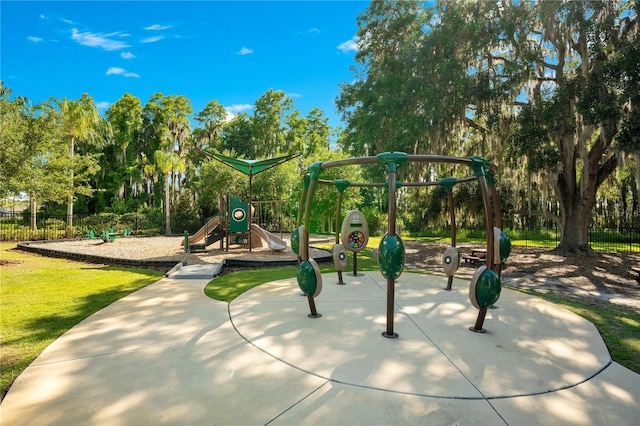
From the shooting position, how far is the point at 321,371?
324 centimetres

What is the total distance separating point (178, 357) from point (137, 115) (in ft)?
122

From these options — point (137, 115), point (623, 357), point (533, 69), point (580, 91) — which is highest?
point (137, 115)

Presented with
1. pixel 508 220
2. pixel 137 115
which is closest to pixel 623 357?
pixel 508 220

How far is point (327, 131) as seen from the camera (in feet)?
145

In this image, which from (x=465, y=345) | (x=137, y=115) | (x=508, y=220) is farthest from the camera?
(x=137, y=115)

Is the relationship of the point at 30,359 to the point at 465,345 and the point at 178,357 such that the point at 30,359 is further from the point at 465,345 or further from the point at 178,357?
the point at 465,345

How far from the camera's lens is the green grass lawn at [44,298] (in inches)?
149

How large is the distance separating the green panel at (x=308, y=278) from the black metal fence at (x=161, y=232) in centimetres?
1738

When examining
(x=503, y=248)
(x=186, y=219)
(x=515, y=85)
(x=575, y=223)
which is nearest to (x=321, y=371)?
(x=503, y=248)

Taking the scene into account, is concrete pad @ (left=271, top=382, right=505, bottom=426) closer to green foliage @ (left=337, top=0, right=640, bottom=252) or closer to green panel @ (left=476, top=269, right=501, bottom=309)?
green panel @ (left=476, top=269, right=501, bottom=309)

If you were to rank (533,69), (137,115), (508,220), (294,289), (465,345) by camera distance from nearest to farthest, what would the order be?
1. (465,345)
2. (294,289)
3. (533,69)
4. (508,220)
5. (137,115)

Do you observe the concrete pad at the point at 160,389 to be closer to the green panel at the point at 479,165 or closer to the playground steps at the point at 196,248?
the green panel at the point at 479,165

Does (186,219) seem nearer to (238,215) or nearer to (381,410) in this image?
(238,215)

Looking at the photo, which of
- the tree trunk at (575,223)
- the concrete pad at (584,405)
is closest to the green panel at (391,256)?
the concrete pad at (584,405)
